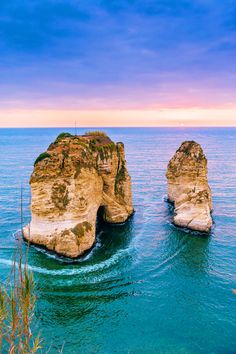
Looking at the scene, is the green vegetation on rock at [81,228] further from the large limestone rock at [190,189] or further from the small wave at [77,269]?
the large limestone rock at [190,189]

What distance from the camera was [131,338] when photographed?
24.6 metres

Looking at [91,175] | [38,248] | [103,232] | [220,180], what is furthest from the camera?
[220,180]

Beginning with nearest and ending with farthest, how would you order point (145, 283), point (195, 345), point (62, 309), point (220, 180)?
1. point (195, 345)
2. point (62, 309)
3. point (145, 283)
4. point (220, 180)

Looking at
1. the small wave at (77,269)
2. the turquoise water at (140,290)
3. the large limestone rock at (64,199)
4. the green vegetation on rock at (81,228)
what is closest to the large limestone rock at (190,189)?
the turquoise water at (140,290)

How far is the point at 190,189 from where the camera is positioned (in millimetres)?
51750

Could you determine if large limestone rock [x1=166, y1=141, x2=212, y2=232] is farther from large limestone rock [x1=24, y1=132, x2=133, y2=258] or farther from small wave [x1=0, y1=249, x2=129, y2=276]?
small wave [x1=0, y1=249, x2=129, y2=276]

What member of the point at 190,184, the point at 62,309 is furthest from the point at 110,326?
the point at 190,184

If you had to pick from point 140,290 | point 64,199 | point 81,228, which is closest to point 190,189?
point 81,228

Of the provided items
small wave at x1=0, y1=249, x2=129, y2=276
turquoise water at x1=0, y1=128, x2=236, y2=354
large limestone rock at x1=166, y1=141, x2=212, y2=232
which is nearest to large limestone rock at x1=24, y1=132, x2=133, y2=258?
turquoise water at x1=0, y1=128, x2=236, y2=354

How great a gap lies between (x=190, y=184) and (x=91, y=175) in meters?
19.3

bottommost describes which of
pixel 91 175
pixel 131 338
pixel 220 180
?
pixel 131 338

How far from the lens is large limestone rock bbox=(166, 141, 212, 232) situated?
46.3 meters

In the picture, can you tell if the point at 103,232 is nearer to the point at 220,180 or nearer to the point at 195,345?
the point at 195,345

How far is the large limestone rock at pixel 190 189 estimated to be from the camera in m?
46.3
